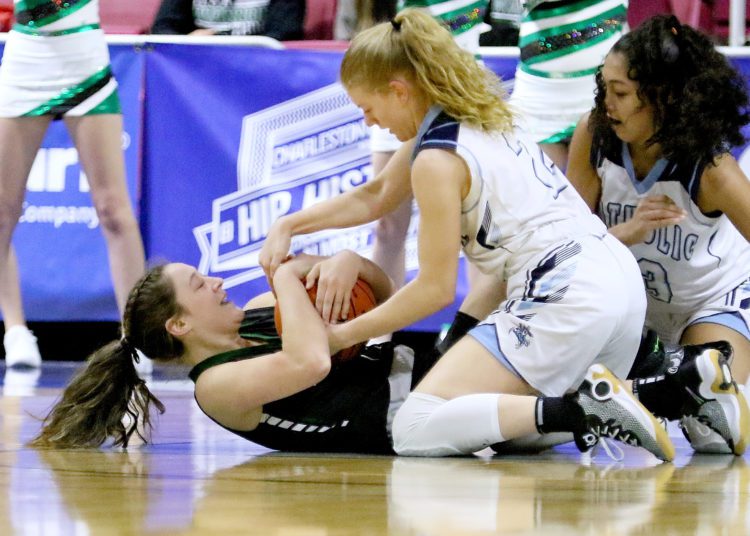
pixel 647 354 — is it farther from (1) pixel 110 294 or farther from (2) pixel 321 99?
(1) pixel 110 294

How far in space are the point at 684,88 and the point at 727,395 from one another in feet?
2.54

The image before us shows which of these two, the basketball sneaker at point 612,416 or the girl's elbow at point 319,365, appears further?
the girl's elbow at point 319,365

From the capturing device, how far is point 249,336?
3.17m

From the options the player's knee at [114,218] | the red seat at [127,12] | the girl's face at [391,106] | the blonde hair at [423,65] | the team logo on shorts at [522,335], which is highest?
the blonde hair at [423,65]

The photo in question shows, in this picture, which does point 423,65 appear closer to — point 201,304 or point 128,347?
point 201,304

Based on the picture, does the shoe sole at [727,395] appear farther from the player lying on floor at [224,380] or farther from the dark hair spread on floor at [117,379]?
the dark hair spread on floor at [117,379]

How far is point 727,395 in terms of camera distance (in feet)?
9.71

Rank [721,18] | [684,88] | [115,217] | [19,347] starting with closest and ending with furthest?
[684,88]
[115,217]
[19,347]
[721,18]

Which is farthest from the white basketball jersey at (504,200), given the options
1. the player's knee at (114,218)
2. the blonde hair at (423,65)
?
the player's knee at (114,218)

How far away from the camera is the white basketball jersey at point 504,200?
9.58 feet

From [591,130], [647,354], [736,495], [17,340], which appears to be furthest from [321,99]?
[736,495]

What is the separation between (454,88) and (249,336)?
A: 2.48ft

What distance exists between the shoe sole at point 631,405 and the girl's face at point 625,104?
0.81 metres

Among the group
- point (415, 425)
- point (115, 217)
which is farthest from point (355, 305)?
point (115, 217)
